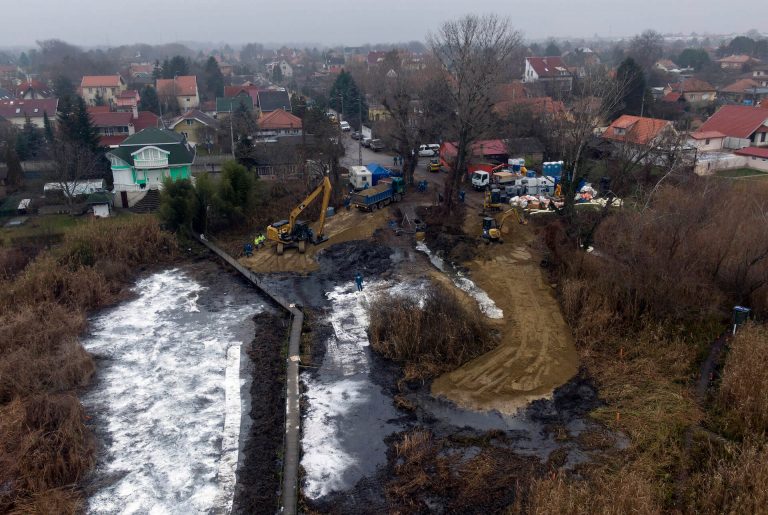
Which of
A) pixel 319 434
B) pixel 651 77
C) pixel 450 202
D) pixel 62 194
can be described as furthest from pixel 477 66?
pixel 651 77

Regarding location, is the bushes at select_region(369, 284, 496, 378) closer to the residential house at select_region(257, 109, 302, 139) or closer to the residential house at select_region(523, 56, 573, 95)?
the residential house at select_region(257, 109, 302, 139)

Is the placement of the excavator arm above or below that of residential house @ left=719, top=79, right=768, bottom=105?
below

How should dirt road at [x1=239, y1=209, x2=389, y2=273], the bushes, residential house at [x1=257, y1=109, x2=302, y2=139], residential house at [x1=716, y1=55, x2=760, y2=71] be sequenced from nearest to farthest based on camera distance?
the bushes < dirt road at [x1=239, y1=209, x2=389, y2=273] < residential house at [x1=257, y1=109, x2=302, y2=139] < residential house at [x1=716, y1=55, x2=760, y2=71]

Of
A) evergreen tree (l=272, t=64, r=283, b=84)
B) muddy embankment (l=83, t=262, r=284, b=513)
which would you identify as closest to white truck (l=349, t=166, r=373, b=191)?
muddy embankment (l=83, t=262, r=284, b=513)

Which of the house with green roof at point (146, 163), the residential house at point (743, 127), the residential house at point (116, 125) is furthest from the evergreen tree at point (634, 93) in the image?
the residential house at point (116, 125)

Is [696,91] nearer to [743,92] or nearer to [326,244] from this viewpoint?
[743,92]

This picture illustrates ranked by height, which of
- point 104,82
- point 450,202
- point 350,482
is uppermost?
point 104,82

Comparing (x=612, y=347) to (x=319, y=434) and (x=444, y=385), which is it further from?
(x=319, y=434)
